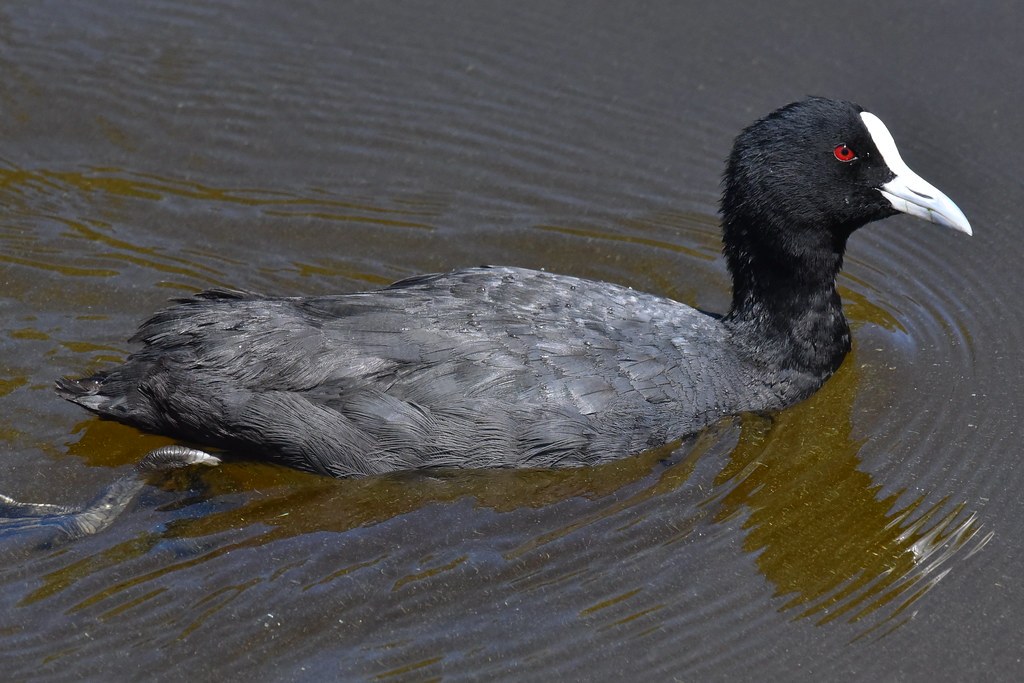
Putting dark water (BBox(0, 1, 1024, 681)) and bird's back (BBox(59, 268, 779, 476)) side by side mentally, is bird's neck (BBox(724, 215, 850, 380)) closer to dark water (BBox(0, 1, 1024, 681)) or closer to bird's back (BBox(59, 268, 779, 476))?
dark water (BBox(0, 1, 1024, 681))

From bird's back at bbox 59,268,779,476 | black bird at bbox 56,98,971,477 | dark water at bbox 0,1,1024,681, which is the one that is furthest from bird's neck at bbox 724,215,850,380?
bird's back at bbox 59,268,779,476

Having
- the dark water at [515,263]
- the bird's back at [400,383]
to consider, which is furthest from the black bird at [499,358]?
the dark water at [515,263]

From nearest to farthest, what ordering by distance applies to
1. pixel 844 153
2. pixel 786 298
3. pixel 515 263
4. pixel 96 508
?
pixel 96 508, pixel 844 153, pixel 786 298, pixel 515 263

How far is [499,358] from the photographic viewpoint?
15.5 ft

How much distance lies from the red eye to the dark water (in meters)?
0.96

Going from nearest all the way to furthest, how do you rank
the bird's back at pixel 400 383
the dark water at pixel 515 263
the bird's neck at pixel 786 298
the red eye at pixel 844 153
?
the dark water at pixel 515 263
the bird's back at pixel 400 383
the red eye at pixel 844 153
the bird's neck at pixel 786 298

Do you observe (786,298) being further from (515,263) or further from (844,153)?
(515,263)

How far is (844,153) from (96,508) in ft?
10.4

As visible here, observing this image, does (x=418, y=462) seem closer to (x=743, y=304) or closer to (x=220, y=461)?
(x=220, y=461)

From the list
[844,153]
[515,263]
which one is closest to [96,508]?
[515,263]

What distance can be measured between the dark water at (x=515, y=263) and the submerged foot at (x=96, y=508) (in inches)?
2.8

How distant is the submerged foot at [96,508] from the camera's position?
4.52 meters

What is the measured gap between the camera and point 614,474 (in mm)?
4887

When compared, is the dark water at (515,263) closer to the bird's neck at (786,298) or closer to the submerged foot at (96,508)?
the submerged foot at (96,508)
